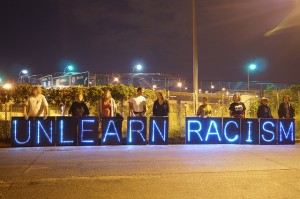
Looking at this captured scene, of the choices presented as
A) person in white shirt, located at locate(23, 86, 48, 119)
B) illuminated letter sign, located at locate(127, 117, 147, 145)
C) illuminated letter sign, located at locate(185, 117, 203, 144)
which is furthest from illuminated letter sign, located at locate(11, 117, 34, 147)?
illuminated letter sign, located at locate(185, 117, 203, 144)

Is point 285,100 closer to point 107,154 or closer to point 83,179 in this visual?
point 107,154

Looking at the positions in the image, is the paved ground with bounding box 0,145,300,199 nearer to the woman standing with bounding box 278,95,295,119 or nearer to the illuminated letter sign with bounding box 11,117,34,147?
the illuminated letter sign with bounding box 11,117,34,147

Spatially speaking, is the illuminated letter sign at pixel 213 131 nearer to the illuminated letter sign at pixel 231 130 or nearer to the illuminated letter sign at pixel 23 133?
the illuminated letter sign at pixel 231 130

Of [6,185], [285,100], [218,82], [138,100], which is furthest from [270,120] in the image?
[218,82]

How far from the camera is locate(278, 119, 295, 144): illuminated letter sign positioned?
15.1 meters

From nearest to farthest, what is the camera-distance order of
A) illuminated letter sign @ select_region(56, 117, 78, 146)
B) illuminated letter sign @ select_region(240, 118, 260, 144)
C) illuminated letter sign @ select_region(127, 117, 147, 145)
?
illuminated letter sign @ select_region(56, 117, 78, 146)
illuminated letter sign @ select_region(127, 117, 147, 145)
illuminated letter sign @ select_region(240, 118, 260, 144)

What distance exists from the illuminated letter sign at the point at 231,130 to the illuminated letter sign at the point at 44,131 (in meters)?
5.86

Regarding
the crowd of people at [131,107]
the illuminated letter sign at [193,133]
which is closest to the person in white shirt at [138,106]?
the crowd of people at [131,107]

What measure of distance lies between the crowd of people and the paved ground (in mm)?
1488

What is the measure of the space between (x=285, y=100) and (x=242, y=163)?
22.4ft

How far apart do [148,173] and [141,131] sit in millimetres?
5111

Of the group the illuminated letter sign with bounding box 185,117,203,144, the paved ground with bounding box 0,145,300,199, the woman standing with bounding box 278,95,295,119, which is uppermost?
the woman standing with bounding box 278,95,295,119

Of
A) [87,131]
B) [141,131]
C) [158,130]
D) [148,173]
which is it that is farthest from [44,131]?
[148,173]

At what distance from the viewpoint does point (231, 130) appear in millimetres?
14734
